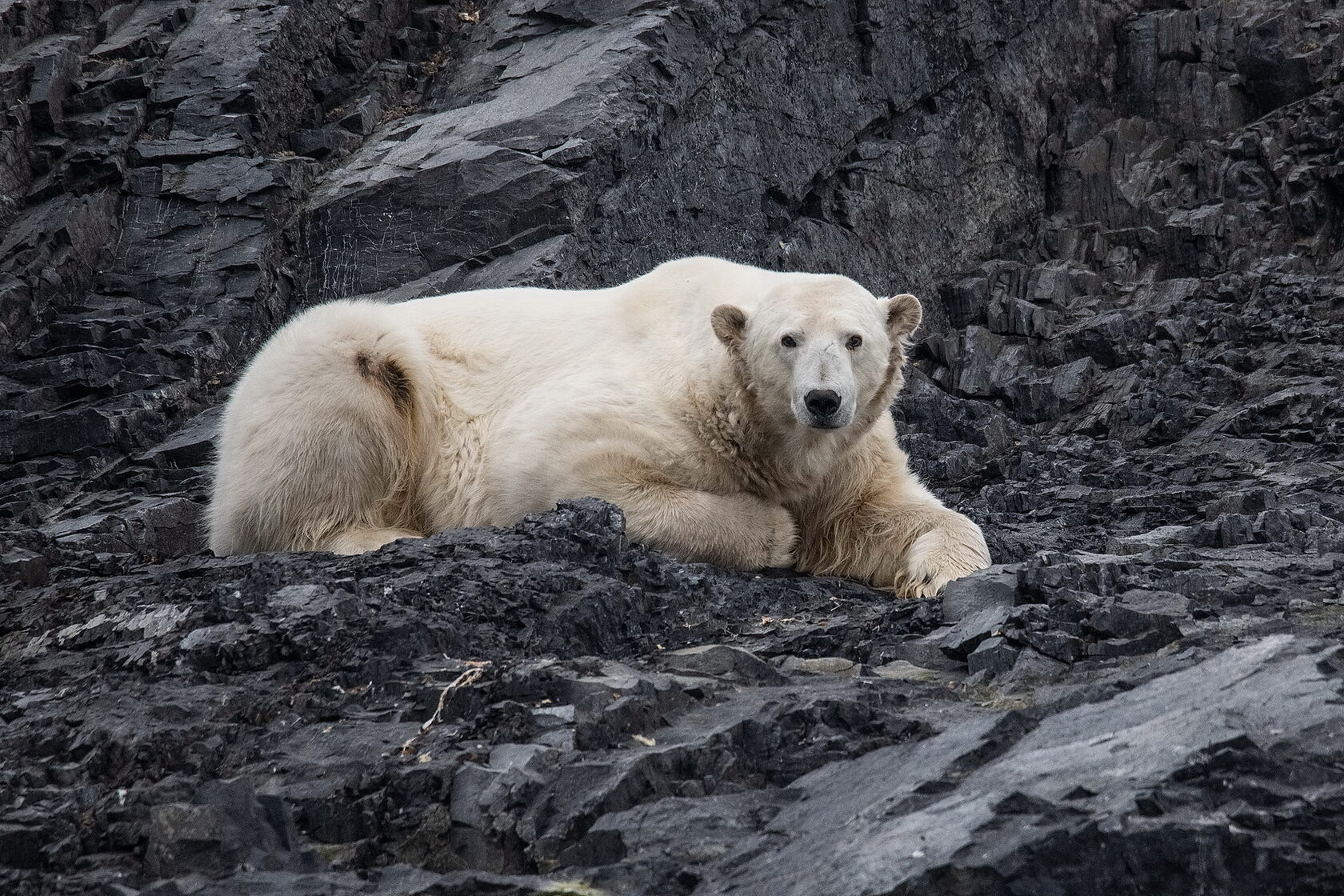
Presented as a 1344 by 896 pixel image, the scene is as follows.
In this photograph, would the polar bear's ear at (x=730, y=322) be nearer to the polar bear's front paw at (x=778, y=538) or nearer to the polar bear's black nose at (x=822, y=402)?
the polar bear's black nose at (x=822, y=402)

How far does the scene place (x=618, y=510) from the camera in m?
5.42

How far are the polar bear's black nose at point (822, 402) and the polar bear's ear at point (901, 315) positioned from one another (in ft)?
2.95

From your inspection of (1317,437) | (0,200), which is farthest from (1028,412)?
(0,200)

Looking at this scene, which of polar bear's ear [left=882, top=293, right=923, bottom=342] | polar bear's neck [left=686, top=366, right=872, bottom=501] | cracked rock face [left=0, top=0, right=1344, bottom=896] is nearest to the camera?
cracked rock face [left=0, top=0, right=1344, bottom=896]

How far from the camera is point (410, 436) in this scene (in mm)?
6781

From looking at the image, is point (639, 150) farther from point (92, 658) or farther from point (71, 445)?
point (92, 658)

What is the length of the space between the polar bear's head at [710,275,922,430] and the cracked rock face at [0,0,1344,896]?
846 mm

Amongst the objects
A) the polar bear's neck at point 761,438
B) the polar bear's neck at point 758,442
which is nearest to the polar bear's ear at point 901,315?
the polar bear's neck at point 761,438

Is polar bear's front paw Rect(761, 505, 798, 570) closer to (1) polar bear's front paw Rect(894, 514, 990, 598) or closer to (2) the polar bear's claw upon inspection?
(2) the polar bear's claw

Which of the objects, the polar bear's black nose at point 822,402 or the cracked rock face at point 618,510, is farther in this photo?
the polar bear's black nose at point 822,402

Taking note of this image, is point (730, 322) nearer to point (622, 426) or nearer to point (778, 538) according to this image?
point (622, 426)

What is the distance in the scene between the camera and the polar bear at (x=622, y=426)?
601 centimetres

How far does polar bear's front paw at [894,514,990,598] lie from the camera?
5699 mm

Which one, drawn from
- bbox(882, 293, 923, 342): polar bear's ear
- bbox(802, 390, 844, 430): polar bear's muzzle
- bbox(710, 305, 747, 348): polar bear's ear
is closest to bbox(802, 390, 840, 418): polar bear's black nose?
bbox(802, 390, 844, 430): polar bear's muzzle
